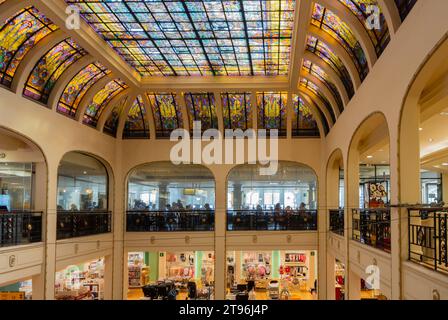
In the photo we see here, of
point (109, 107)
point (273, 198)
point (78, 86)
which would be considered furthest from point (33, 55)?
Result: point (273, 198)

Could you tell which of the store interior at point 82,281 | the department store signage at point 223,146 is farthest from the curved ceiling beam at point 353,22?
the store interior at point 82,281

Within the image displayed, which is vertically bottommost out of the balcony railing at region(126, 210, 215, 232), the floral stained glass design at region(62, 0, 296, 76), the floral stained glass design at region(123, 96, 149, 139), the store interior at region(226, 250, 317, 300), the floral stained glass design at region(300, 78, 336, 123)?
the store interior at region(226, 250, 317, 300)

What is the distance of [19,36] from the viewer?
12398 mm

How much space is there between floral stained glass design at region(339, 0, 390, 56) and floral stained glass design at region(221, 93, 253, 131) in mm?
9595

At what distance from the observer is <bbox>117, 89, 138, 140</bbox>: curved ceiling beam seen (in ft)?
62.9

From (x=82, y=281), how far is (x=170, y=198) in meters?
5.42

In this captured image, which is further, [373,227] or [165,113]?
[165,113]

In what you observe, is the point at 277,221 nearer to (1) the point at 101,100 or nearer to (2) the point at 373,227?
(1) the point at 101,100

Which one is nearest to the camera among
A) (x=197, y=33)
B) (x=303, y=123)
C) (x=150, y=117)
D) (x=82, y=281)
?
(x=197, y=33)

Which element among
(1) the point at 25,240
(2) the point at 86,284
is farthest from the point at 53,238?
(2) the point at 86,284

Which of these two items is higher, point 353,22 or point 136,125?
point 353,22

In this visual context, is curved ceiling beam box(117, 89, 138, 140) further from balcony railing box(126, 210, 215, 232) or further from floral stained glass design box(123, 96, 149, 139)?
balcony railing box(126, 210, 215, 232)

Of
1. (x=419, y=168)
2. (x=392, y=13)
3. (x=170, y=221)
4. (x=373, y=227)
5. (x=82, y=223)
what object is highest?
(x=392, y=13)

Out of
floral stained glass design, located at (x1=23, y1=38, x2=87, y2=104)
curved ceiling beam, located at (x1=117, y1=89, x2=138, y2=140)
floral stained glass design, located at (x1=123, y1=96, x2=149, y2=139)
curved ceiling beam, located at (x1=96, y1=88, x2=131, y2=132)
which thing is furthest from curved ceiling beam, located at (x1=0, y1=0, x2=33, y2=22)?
floral stained glass design, located at (x1=123, y1=96, x2=149, y2=139)
